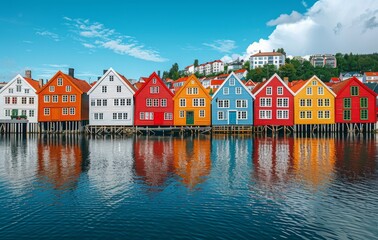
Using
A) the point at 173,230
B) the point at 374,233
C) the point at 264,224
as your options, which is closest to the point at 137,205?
the point at 173,230

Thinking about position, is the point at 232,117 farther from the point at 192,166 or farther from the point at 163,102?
the point at 192,166

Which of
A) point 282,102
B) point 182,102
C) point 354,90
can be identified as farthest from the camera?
point 354,90

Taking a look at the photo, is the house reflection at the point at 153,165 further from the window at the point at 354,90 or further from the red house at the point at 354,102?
the window at the point at 354,90

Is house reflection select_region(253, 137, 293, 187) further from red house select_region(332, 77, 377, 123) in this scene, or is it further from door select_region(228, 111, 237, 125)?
red house select_region(332, 77, 377, 123)

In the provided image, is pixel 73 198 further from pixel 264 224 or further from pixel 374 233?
pixel 374 233

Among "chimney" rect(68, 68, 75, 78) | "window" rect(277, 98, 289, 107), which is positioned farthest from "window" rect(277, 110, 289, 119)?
"chimney" rect(68, 68, 75, 78)

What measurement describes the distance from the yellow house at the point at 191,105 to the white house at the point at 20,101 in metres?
29.8

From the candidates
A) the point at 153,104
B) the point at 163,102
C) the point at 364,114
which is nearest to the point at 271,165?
the point at 163,102

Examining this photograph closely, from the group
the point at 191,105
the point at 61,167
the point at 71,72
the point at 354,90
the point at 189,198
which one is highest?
the point at 71,72

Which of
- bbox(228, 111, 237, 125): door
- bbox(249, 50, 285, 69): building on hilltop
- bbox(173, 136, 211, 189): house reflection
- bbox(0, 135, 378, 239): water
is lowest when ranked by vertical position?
bbox(0, 135, 378, 239): water

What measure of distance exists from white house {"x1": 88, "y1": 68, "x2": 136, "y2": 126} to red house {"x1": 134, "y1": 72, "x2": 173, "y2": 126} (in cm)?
160

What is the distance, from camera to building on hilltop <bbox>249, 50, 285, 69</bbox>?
173 meters

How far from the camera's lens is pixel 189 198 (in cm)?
1705

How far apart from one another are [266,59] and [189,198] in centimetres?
16640
